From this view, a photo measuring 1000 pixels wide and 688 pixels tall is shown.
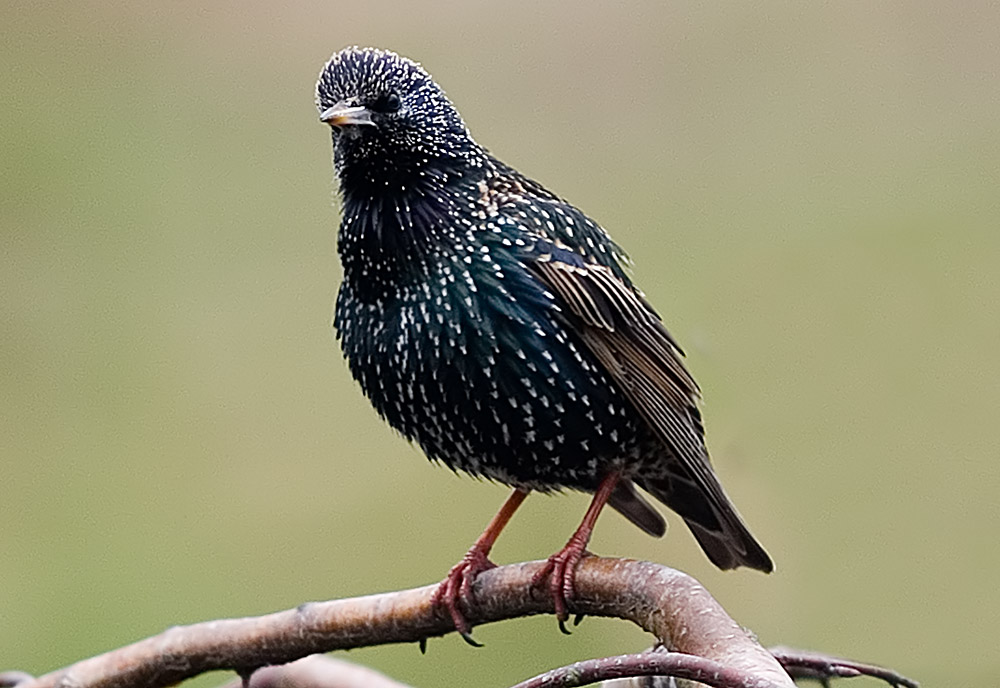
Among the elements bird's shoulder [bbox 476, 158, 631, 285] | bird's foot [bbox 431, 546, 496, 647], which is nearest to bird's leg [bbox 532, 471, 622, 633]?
bird's foot [bbox 431, 546, 496, 647]

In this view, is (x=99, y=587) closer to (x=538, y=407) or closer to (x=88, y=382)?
(x=88, y=382)

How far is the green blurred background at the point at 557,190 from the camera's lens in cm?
364

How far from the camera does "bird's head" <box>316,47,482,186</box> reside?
93.3 inches

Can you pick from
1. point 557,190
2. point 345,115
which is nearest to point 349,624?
point 345,115

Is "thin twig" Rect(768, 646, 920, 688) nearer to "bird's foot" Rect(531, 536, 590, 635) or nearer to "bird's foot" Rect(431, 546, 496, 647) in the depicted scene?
"bird's foot" Rect(531, 536, 590, 635)

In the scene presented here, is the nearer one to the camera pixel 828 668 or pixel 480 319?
pixel 828 668

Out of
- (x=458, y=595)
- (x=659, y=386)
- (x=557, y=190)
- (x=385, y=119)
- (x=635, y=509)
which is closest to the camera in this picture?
(x=458, y=595)

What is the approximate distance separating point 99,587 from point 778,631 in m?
2.18

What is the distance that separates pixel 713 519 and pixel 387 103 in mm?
997

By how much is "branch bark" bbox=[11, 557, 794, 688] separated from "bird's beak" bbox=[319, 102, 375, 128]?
31.4 inches

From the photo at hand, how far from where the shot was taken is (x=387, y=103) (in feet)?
7.94

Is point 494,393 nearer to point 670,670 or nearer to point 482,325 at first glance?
point 482,325

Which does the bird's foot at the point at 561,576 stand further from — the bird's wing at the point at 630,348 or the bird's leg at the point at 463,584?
the bird's wing at the point at 630,348

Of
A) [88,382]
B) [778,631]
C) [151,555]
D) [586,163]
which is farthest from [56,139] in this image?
[778,631]
